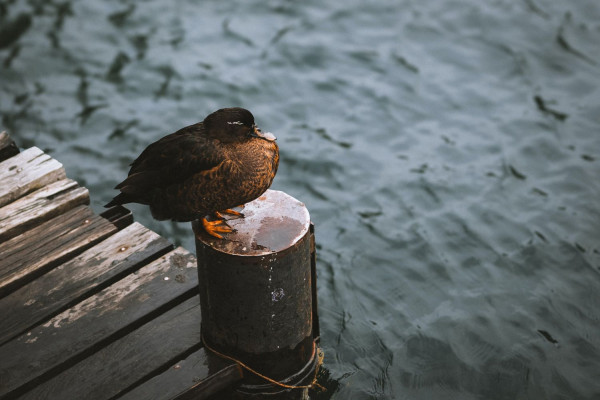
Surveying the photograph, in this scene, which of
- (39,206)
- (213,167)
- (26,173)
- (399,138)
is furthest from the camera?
(399,138)

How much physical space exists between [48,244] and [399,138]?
412 centimetres

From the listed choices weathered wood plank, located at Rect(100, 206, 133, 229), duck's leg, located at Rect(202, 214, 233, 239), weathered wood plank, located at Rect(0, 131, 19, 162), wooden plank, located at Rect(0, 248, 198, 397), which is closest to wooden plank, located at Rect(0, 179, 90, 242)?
weathered wood plank, located at Rect(100, 206, 133, 229)

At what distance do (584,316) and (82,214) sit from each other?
148 inches

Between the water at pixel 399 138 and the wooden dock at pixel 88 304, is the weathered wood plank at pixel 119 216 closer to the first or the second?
the wooden dock at pixel 88 304

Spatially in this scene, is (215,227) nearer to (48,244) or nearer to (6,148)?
(48,244)

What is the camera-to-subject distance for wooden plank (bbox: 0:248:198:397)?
3.90m

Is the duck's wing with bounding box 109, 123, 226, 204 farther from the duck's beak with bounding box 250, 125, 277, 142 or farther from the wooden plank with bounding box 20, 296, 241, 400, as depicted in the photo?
the wooden plank with bounding box 20, 296, 241, 400

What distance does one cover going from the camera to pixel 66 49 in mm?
9062

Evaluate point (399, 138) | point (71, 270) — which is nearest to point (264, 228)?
point (71, 270)

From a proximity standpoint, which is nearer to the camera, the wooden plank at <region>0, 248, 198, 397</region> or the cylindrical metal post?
the cylindrical metal post

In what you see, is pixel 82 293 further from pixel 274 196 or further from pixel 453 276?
pixel 453 276

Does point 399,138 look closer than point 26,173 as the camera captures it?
No

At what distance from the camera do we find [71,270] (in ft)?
14.9

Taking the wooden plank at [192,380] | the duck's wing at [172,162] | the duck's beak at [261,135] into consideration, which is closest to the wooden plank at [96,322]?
the wooden plank at [192,380]
